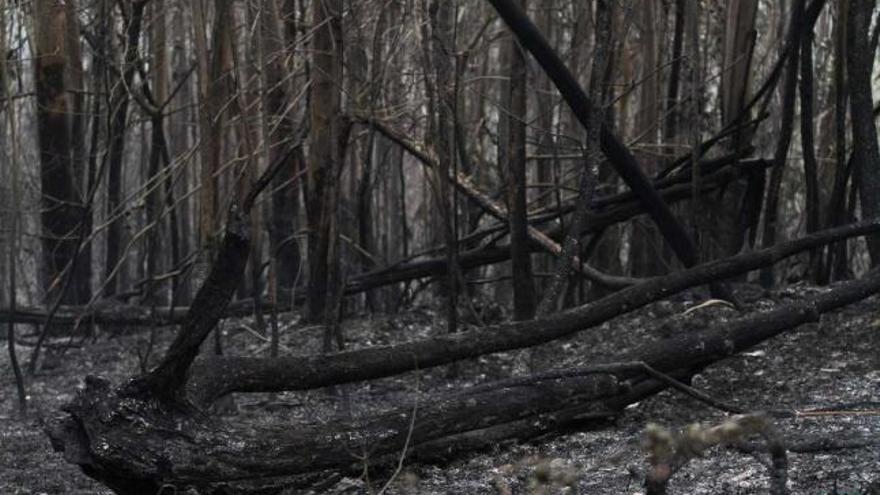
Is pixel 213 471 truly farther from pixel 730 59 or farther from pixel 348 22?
pixel 730 59

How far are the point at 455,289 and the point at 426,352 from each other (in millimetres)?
2282

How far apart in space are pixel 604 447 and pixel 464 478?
2.15 feet

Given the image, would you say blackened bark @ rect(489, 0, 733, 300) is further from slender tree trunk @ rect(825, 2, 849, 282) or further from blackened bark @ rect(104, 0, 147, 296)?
blackened bark @ rect(104, 0, 147, 296)

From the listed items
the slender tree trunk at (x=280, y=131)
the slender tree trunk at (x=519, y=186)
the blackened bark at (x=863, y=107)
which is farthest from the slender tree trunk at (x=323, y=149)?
the blackened bark at (x=863, y=107)

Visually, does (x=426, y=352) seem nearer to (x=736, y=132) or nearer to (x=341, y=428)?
(x=341, y=428)

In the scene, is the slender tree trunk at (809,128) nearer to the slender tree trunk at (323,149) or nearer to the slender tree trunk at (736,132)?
the slender tree trunk at (736,132)

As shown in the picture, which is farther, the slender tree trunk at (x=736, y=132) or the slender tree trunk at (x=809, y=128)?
the slender tree trunk at (x=736, y=132)

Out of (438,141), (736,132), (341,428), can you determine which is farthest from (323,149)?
(341,428)

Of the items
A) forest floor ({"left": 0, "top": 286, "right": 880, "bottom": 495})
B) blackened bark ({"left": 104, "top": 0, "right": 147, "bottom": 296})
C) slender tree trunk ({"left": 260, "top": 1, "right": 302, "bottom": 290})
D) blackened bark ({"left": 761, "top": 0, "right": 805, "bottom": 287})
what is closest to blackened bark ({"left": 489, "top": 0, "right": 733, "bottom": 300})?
forest floor ({"left": 0, "top": 286, "right": 880, "bottom": 495})

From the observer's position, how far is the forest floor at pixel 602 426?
15.3ft

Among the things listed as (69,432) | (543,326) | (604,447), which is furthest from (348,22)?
(69,432)

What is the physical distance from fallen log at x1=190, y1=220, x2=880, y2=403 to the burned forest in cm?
1

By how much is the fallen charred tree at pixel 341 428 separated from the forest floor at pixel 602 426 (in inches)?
5.0

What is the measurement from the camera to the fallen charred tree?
171 inches
